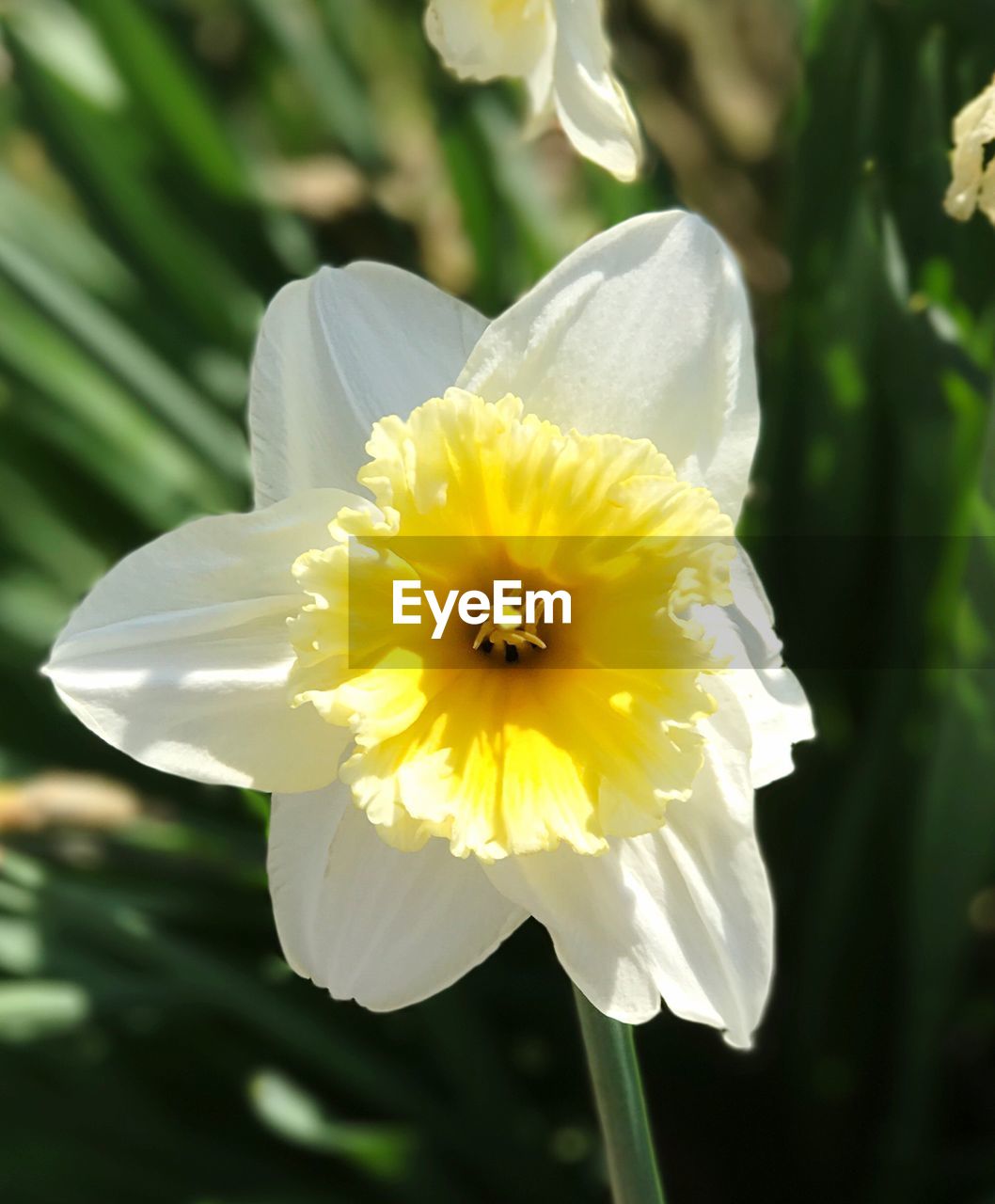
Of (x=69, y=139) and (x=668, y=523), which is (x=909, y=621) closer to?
(x=668, y=523)

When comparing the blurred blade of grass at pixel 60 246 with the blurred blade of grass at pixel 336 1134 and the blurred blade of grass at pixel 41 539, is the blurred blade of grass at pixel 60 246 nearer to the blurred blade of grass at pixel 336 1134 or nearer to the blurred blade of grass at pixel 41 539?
the blurred blade of grass at pixel 41 539

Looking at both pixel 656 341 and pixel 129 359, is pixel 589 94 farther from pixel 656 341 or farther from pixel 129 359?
pixel 129 359

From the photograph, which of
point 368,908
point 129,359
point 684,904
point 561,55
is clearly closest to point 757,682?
point 684,904

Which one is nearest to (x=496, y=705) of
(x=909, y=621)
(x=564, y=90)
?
(x=564, y=90)

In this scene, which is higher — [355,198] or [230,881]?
[355,198]

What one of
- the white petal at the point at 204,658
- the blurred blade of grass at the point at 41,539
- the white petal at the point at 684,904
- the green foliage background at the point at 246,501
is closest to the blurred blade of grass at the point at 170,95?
the green foliage background at the point at 246,501

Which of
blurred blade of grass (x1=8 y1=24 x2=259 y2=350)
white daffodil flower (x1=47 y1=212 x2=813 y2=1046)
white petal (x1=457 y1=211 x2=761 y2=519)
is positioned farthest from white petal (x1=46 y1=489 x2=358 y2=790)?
blurred blade of grass (x1=8 y1=24 x2=259 y2=350)
